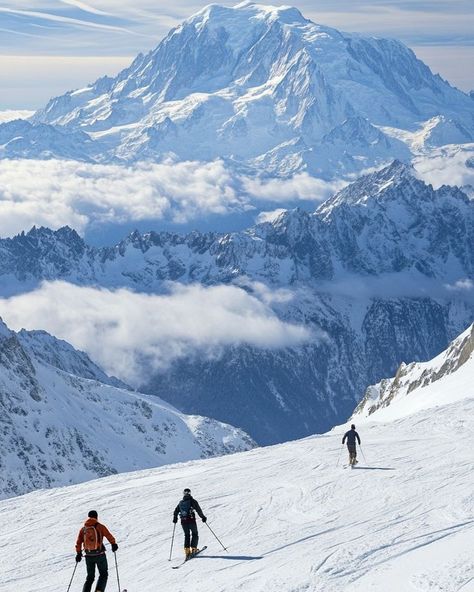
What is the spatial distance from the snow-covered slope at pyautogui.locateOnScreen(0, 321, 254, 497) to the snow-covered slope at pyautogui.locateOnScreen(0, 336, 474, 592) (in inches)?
2888

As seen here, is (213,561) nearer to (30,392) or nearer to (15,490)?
(15,490)

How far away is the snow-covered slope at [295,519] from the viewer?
1076 inches

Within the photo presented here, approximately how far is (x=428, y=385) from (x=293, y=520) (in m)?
70.2

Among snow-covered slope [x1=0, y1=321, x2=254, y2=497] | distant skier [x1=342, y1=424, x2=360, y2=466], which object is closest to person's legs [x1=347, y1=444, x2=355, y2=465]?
distant skier [x1=342, y1=424, x2=360, y2=466]

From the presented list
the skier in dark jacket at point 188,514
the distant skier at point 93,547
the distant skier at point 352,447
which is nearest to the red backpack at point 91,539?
the distant skier at point 93,547

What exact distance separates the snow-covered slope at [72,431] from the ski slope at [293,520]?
74235 mm

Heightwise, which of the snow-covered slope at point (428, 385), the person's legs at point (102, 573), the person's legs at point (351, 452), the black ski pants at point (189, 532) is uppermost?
the snow-covered slope at point (428, 385)

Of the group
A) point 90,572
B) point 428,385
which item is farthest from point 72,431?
point 90,572

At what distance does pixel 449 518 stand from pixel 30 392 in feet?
392

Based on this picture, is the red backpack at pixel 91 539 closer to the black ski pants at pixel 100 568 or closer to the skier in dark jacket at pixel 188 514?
the black ski pants at pixel 100 568

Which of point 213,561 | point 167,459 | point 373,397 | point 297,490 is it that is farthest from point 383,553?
point 373,397

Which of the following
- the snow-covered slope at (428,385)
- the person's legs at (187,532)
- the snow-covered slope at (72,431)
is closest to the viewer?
the person's legs at (187,532)

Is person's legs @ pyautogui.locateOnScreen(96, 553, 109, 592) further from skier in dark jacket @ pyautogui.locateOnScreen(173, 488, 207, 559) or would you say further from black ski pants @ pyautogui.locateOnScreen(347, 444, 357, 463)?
black ski pants @ pyautogui.locateOnScreen(347, 444, 357, 463)

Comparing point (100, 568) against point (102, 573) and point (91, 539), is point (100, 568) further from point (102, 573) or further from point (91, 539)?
point (91, 539)
